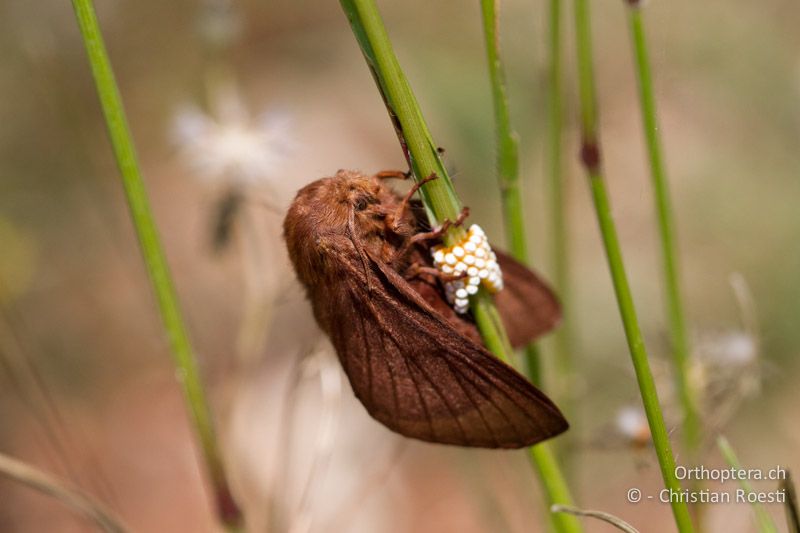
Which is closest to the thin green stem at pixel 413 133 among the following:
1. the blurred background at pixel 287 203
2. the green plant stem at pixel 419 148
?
the green plant stem at pixel 419 148

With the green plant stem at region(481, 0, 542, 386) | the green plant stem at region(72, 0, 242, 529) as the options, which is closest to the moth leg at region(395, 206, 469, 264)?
the green plant stem at region(481, 0, 542, 386)

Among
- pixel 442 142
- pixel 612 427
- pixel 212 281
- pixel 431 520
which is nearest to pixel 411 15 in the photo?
pixel 442 142

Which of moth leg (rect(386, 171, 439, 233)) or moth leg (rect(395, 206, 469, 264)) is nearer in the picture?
moth leg (rect(395, 206, 469, 264))

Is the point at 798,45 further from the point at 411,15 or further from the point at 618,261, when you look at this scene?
the point at 618,261

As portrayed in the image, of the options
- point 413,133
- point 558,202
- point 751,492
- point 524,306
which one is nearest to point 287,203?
point 558,202

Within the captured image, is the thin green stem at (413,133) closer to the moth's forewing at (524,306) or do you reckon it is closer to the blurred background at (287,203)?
the moth's forewing at (524,306)

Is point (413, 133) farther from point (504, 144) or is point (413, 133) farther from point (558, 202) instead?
point (558, 202)

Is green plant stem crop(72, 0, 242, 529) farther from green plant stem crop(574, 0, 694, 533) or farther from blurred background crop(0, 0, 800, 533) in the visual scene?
blurred background crop(0, 0, 800, 533)
